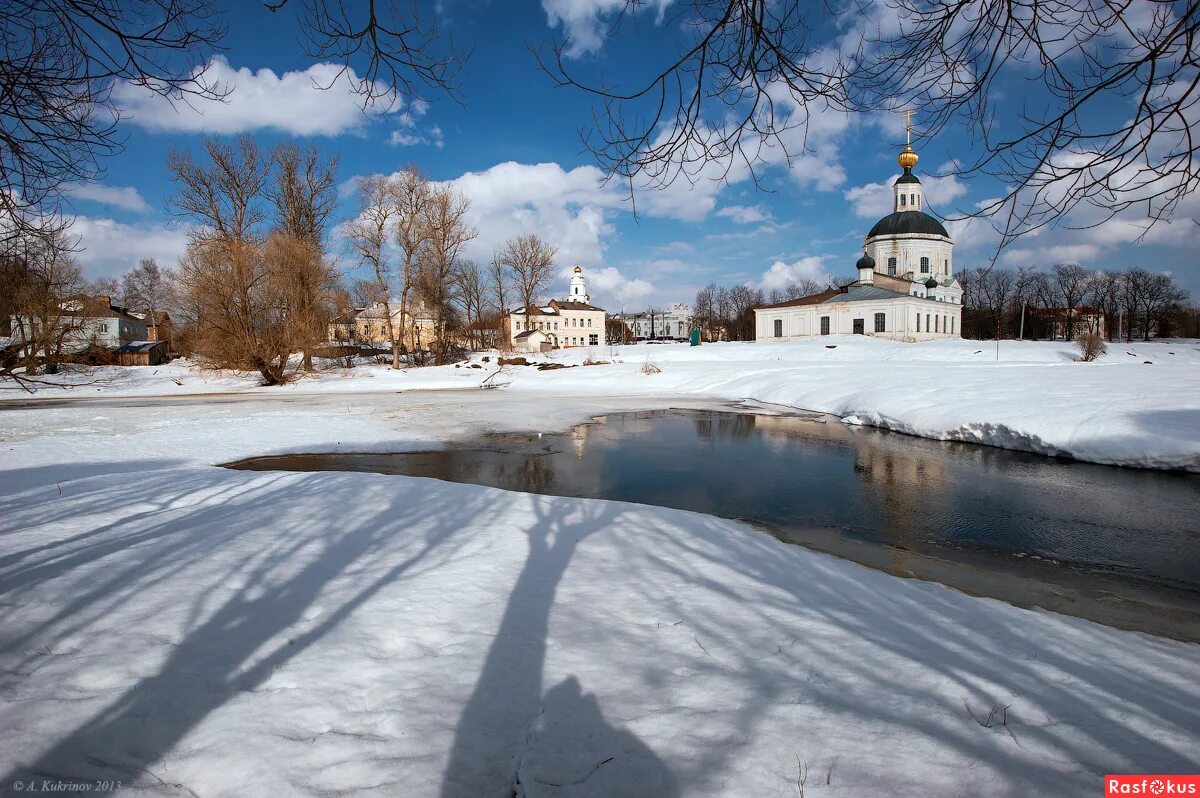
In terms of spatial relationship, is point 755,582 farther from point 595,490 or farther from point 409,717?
point 595,490

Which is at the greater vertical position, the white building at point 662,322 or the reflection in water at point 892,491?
the white building at point 662,322

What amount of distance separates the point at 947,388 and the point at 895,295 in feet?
131

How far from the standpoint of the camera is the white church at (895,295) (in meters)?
51.7

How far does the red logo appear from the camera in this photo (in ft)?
7.77

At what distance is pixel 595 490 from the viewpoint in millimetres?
8461

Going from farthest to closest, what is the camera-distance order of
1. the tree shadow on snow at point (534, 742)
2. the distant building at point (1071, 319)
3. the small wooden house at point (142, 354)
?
the distant building at point (1071, 319), the small wooden house at point (142, 354), the tree shadow on snow at point (534, 742)

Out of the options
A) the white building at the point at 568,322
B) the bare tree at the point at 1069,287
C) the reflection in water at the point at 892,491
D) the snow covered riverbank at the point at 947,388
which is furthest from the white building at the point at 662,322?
the reflection in water at the point at 892,491

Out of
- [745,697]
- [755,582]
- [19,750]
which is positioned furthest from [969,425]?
[19,750]

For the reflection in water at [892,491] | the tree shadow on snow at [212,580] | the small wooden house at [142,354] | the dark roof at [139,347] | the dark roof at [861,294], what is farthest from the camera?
the dark roof at [139,347]

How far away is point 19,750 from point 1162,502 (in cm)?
1182

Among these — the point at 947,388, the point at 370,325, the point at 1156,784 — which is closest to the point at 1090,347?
the point at 947,388

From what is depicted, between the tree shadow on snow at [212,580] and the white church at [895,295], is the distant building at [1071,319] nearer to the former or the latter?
the white church at [895,295]

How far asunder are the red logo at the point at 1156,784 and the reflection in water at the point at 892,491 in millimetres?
2517

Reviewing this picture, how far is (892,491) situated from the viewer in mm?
8516
